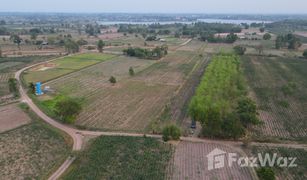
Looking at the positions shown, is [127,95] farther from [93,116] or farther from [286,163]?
[286,163]

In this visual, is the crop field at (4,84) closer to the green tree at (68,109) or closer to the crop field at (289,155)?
the green tree at (68,109)

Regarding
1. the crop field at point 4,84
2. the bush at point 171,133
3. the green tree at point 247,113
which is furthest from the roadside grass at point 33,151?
the green tree at point 247,113

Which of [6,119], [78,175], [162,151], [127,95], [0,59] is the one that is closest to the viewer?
[78,175]

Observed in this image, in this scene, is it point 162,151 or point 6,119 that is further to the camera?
point 6,119

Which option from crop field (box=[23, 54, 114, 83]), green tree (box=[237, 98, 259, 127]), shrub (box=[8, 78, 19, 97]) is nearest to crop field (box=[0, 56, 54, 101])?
shrub (box=[8, 78, 19, 97])

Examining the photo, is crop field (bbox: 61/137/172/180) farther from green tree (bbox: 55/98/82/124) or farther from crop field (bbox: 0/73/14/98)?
crop field (bbox: 0/73/14/98)

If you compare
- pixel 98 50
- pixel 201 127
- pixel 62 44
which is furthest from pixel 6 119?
pixel 62 44

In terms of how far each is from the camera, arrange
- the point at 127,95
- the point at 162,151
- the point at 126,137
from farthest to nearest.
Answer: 1. the point at 127,95
2. the point at 126,137
3. the point at 162,151
